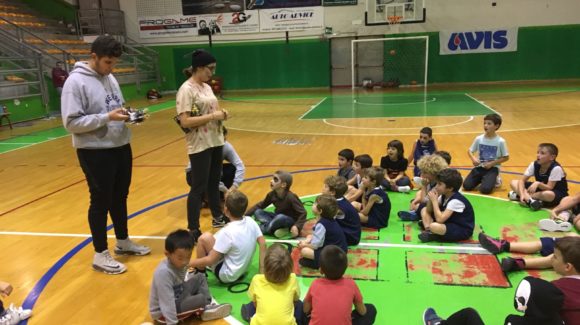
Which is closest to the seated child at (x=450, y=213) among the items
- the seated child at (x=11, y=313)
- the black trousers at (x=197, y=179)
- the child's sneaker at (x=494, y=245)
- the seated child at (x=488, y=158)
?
the child's sneaker at (x=494, y=245)

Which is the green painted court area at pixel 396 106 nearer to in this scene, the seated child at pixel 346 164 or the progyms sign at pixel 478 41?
the progyms sign at pixel 478 41

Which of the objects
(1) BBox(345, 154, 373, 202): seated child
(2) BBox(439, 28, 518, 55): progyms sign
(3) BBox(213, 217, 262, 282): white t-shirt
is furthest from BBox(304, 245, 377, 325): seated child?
(2) BBox(439, 28, 518, 55): progyms sign

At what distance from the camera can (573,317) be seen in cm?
243

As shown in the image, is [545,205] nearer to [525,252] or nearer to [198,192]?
[525,252]

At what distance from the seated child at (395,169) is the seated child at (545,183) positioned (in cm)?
146

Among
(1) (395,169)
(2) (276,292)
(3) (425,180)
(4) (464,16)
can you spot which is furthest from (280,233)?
(4) (464,16)

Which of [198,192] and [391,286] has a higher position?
[198,192]

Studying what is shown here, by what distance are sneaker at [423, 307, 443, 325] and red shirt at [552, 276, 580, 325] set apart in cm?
78

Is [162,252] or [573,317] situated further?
[162,252]

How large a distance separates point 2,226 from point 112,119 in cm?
289

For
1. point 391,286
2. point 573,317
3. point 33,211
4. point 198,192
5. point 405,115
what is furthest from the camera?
point 405,115

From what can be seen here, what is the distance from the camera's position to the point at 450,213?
14.4 feet

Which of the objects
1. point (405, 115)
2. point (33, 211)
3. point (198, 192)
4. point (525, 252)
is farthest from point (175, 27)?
point (525, 252)

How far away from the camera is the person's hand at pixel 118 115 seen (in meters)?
3.90
